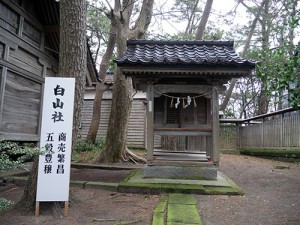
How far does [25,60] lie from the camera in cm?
821

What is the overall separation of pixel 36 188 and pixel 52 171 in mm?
475

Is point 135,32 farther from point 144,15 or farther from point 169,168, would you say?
point 169,168

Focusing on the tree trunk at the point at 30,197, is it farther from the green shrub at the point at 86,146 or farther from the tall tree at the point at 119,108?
the green shrub at the point at 86,146

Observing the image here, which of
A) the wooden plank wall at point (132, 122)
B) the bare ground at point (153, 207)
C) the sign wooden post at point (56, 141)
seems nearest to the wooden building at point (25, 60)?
the bare ground at point (153, 207)

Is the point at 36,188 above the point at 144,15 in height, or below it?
below

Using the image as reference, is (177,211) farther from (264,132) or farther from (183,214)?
(264,132)

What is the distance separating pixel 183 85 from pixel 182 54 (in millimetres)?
807

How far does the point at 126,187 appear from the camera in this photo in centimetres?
611

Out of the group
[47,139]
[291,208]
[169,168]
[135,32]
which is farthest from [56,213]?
[135,32]

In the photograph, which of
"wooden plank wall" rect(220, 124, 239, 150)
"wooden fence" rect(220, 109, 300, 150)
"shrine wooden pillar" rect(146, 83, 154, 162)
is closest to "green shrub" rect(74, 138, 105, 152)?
"shrine wooden pillar" rect(146, 83, 154, 162)

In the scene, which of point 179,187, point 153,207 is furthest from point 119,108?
point 153,207

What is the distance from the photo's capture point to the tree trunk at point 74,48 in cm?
509

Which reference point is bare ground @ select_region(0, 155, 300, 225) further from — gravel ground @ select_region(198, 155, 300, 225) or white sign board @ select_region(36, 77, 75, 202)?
white sign board @ select_region(36, 77, 75, 202)

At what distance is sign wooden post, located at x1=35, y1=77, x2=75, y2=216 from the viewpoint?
4.45 metres
